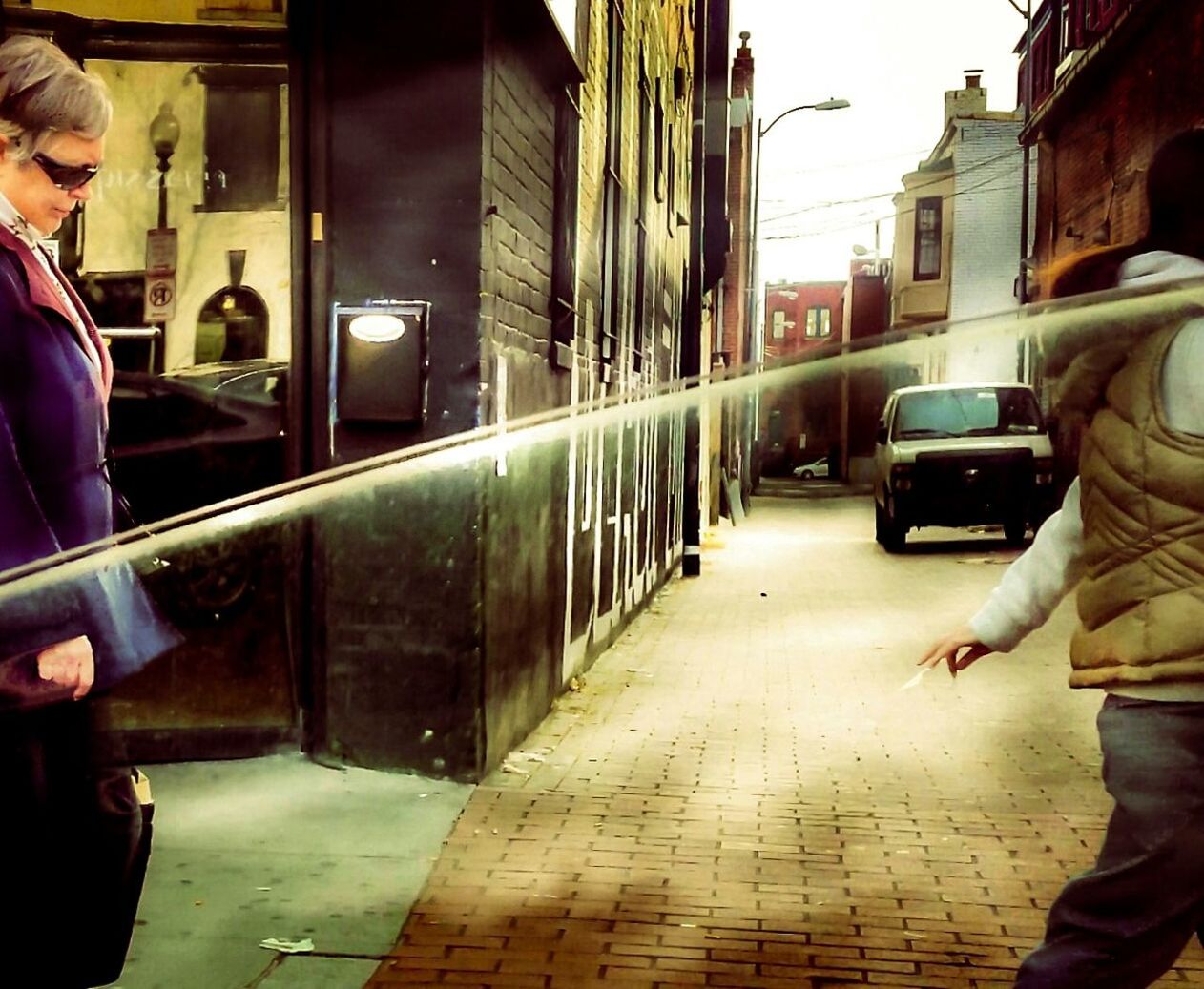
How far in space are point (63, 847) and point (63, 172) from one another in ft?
4.10

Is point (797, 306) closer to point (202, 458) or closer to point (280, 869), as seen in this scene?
point (202, 458)

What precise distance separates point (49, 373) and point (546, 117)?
4.44 m

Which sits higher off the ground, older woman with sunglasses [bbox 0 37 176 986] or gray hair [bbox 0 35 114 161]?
gray hair [bbox 0 35 114 161]

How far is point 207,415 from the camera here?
4.89 m

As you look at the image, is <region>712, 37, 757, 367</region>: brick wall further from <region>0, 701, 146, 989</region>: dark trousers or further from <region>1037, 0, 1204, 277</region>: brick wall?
<region>0, 701, 146, 989</region>: dark trousers

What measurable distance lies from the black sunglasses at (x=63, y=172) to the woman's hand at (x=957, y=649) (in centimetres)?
188

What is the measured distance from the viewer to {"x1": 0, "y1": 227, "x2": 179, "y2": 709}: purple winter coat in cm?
217

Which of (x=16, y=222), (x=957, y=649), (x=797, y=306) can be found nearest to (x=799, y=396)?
(x=797, y=306)

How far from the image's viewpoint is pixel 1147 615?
2.14 meters

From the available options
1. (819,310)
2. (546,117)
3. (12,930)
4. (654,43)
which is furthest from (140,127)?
(819,310)

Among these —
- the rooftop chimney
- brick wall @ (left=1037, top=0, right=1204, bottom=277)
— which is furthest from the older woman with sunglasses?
the rooftop chimney

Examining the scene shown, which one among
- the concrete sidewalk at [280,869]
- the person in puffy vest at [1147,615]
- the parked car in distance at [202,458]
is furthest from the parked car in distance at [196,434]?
the person in puffy vest at [1147,615]

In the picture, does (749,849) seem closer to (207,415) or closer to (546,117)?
(207,415)

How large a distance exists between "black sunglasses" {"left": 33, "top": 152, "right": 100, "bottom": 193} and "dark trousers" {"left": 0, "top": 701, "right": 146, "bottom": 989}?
3.22ft
